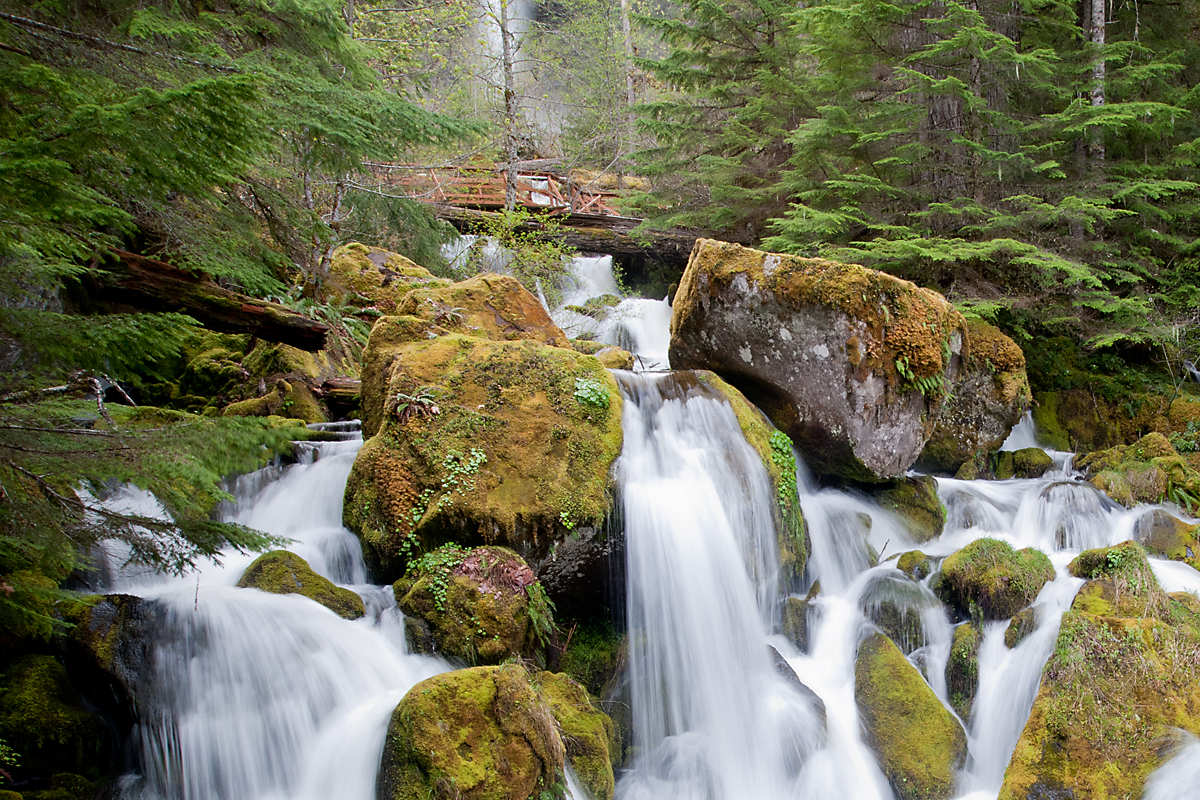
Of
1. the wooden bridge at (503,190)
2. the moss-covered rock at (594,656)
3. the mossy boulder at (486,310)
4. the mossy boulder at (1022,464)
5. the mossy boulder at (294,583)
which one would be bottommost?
the moss-covered rock at (594,656)

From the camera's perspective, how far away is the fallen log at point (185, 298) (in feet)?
16.8

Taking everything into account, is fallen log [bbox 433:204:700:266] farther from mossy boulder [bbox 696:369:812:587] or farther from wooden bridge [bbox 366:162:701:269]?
mossy boulder [bbox 696:369:812:587]

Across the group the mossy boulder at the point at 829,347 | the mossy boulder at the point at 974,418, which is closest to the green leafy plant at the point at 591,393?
the mossy boulder at the point at 829,347

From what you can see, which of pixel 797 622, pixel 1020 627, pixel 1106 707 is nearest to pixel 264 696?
pixel 797 622

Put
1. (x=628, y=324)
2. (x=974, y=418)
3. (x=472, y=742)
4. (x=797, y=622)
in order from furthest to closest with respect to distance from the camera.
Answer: (x=628, y=324) → (x=974, y=418) → (x=797, y=622) → (x=472, y=742)

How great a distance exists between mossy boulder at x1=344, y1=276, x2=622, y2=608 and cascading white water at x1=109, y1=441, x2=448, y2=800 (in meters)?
0.79

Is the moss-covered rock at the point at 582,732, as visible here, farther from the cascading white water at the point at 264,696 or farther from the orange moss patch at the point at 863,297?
the orange moss patch at the point at 863,297

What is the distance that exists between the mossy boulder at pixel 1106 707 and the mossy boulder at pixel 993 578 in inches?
30.1

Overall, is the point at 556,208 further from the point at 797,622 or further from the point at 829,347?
the point at 797,622

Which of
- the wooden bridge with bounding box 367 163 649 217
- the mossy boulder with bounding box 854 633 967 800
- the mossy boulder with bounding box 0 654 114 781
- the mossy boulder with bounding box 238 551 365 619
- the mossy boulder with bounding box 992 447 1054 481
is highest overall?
the wooden bridge with bounding box 367 163 649 217

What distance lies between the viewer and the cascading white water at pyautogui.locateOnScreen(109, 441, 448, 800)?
371cm

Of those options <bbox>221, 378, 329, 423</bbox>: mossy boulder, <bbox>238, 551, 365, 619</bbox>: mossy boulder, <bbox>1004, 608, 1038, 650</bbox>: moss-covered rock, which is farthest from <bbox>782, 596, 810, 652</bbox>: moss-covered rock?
<bbox>221, 378, 329, 423</bbox>: mossy boulder

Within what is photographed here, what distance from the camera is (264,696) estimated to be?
4020 mm

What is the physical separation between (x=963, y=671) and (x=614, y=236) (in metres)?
13.9
